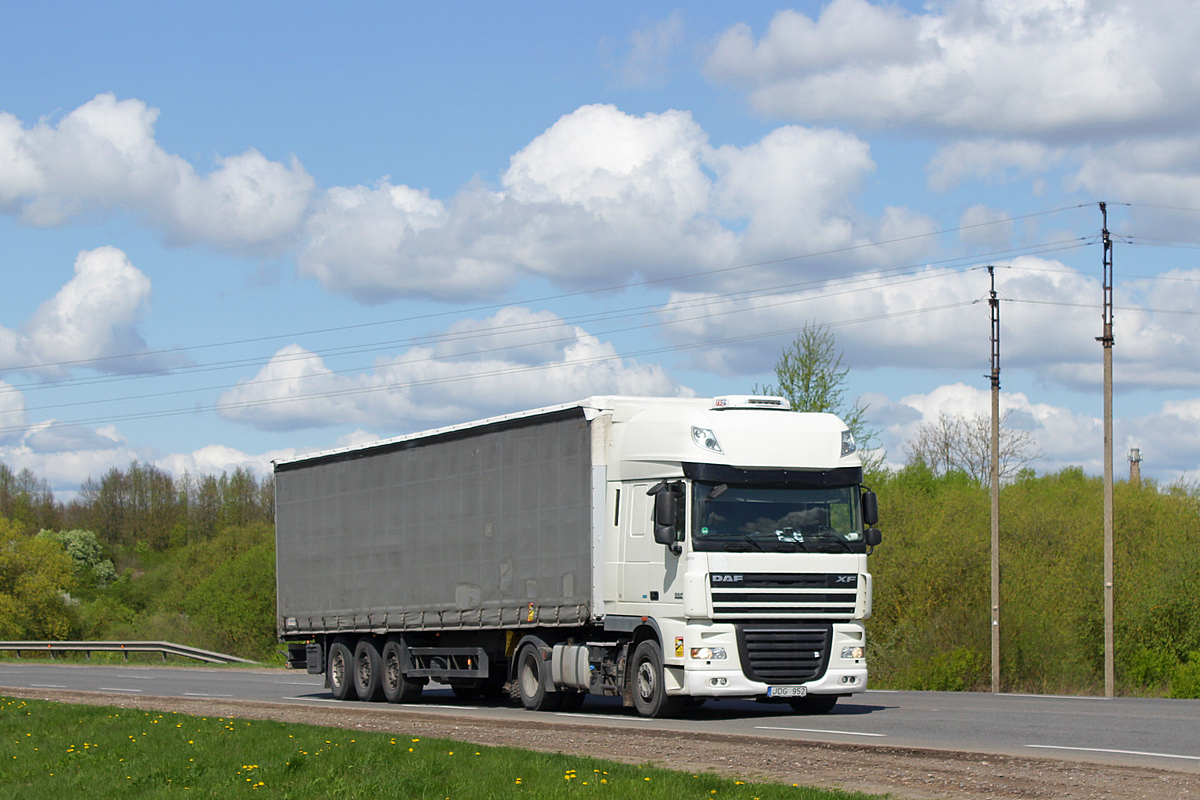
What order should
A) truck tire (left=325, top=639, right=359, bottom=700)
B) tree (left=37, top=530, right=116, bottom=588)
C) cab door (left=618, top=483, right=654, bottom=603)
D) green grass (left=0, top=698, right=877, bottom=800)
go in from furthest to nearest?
1. tree (left=37, top=530, right=116, bottom=588)
2. truck tire (left=325, top=639, right=359, bottom=700)
3. cab door (left=618, top=483, right=654, bottom=603)
4. green grass (left=0, top=698, right=877, bottom=800)

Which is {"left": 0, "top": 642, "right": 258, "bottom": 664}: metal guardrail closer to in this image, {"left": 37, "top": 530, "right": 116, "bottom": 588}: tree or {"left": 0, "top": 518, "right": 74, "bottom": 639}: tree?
{"left": 0, "top": 518, "right": 74, "bottom": 639}: tree

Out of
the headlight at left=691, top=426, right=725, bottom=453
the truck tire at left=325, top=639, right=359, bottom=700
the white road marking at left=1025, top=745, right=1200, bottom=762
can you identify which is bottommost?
the truck tire at left=325, top=639, right=359, bottom=700

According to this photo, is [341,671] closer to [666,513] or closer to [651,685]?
[651,685]

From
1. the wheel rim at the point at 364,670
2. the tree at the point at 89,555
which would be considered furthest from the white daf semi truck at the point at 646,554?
the tree at the point at 89,555

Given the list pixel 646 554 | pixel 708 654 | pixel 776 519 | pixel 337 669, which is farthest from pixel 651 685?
pixel 337 669

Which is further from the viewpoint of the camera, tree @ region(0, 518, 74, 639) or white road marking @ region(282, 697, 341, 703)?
tree @ region(0, 518, 74, 639)

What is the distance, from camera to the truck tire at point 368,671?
23453 millimetres

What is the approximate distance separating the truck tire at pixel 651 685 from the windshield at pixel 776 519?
162 cm

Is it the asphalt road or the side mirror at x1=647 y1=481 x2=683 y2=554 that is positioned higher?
the side mirror at x1=647 y1=481 x2=683 y2=554

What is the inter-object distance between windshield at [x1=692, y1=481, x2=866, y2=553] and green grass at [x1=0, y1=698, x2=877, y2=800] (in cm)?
462

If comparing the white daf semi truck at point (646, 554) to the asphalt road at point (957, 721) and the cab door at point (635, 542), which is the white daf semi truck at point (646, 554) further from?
the asphalt road at point (957, 721)

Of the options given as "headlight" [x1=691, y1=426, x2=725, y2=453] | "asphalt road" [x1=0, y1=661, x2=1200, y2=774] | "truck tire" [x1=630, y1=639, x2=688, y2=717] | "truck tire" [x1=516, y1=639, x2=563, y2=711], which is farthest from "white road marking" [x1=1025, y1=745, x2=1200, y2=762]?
"truck tire" [x1=516, y1=639, x2=563, y2=711]

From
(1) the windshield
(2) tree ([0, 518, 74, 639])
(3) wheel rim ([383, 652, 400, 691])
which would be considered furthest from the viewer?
(2) tree ([0, 518, 74, 639])

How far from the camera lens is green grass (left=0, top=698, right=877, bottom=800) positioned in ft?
34.9
